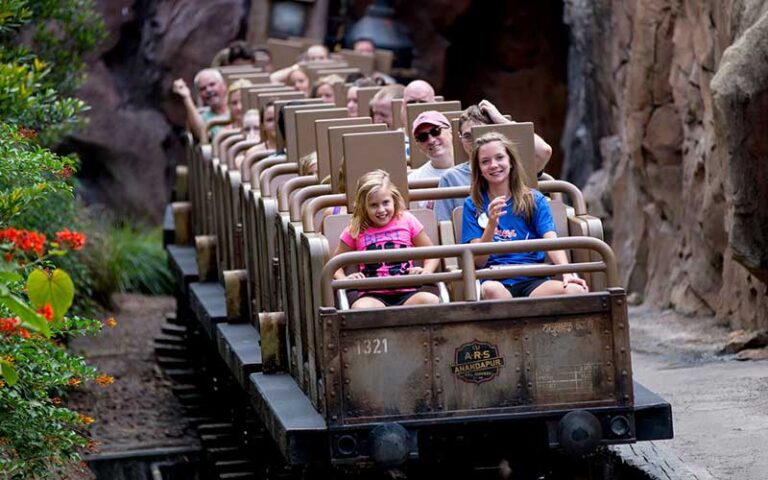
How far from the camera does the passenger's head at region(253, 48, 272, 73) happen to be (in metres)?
16.0

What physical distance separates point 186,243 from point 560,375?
7056 millimetres

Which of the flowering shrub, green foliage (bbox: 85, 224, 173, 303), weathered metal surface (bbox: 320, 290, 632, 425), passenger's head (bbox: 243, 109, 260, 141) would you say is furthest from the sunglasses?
green foliage (bbox: 85, 224, 173, 303)

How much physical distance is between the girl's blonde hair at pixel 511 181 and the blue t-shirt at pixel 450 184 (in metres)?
0.51

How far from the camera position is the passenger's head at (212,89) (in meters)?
12.7

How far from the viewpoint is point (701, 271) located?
12.3 metres

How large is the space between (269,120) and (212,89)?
8.94ft

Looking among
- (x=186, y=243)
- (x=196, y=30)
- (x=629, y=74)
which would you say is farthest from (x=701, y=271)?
(x=196, y=30)

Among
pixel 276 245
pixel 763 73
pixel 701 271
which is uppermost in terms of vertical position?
pixel 763 73

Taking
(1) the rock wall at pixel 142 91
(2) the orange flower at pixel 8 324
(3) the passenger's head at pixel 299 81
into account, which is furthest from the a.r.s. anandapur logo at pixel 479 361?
(1) the rock wall at pixel 142 91

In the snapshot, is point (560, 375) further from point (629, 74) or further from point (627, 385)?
point (629, 74)

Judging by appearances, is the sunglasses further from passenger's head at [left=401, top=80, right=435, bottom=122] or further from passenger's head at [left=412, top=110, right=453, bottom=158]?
passenger's head at [left=401, top=80, right=435, bottom=122]

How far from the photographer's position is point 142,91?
21.2m

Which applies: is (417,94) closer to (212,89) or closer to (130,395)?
(212,89)

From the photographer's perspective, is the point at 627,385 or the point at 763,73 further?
the point at 763,73
